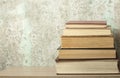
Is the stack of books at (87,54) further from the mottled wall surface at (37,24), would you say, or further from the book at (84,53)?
the mottled wall surface at (37,24)

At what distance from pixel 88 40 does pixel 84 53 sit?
0.18 ft

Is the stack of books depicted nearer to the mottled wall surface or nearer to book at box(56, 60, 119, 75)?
book at box(56, 60, 119, 75)

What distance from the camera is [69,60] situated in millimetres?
1078

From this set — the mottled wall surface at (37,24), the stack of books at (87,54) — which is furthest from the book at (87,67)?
the mottled wall surface at (37,24)

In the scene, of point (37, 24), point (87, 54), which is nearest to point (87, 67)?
point (87, 54)

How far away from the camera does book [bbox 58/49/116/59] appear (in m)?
1.07

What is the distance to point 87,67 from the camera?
107cm

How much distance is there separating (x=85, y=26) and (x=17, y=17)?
1.48ft

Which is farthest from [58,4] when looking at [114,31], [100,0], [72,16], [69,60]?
[69,60]

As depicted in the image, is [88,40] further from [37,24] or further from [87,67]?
[37,24]

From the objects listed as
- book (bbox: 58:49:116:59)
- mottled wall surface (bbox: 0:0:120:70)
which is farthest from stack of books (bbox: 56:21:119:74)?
mottled wall surface (bbox: 0:0:120:70)

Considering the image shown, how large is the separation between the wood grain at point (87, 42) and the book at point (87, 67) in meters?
0.06

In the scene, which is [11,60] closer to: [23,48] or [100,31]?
[23,48]

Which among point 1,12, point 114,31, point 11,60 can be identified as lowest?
point 11,60
